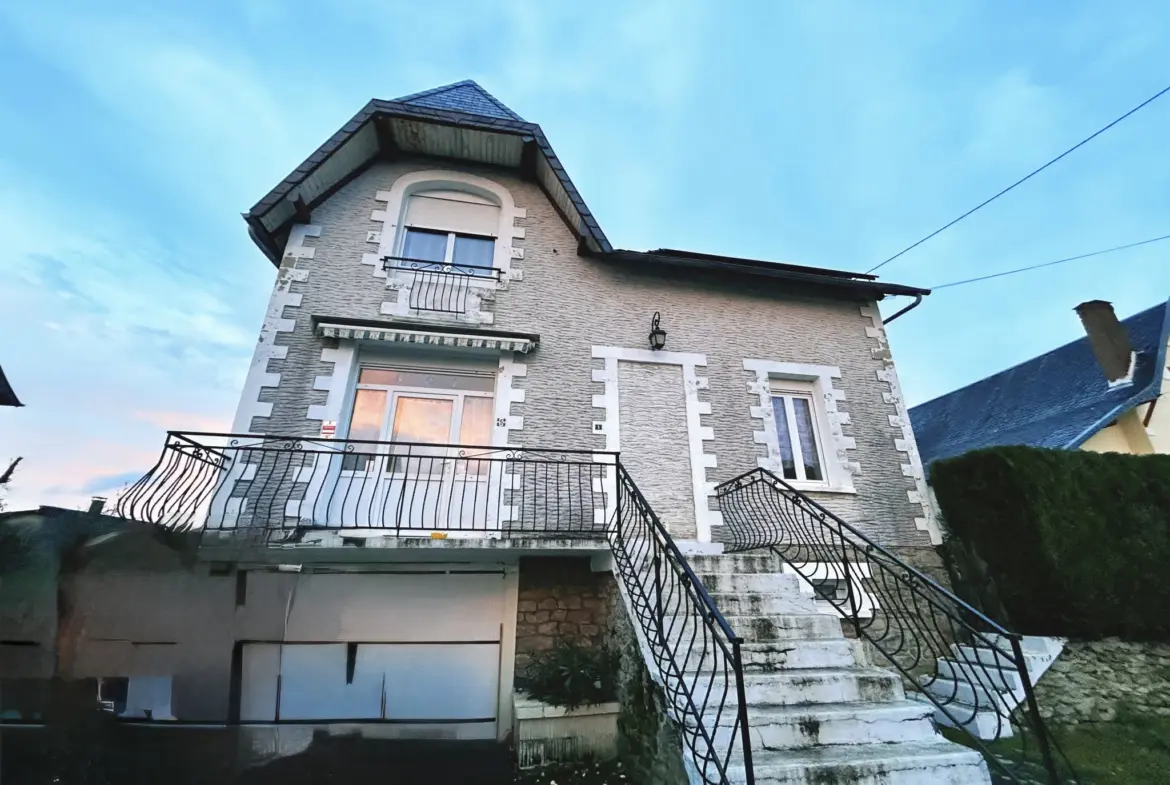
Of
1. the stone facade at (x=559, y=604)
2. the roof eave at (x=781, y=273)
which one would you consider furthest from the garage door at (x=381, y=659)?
the roof eave at (x=781, y=273)

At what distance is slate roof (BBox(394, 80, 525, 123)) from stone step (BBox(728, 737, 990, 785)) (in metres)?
6.90

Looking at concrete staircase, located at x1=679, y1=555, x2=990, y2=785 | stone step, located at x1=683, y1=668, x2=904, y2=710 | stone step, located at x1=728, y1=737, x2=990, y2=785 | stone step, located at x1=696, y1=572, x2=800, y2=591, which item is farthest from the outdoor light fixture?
stone step, located at x1=728, y1=737, x2=990, y2=785

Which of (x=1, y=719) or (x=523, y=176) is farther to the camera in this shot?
(x=523, y=176)

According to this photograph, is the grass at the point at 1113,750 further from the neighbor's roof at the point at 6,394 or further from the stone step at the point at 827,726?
the neighbor's roof at the point at 6,394

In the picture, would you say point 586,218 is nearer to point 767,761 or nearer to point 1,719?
point 767,761

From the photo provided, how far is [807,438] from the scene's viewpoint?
5883 mm

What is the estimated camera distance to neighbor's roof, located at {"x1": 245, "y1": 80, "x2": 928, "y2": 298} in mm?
5461

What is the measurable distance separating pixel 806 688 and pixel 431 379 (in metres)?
4.47

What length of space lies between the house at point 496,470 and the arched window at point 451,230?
4cm

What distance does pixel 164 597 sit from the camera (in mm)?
4051

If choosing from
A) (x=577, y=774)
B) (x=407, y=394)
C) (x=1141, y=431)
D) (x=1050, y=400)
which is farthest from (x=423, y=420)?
(x=1050, y=400)

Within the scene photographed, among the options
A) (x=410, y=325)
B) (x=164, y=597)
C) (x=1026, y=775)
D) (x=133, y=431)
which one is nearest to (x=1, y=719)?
(x=164, y=597)

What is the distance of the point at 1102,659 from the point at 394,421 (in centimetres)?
732

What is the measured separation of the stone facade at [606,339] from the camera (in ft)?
→ 16.5
